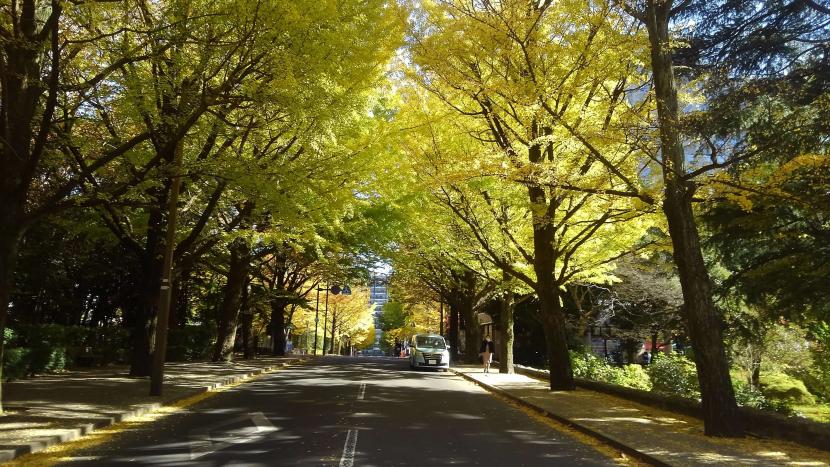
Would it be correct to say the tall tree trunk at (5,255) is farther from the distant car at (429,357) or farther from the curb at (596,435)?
the distant car at (429,357)

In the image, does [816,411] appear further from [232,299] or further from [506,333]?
[232,299]

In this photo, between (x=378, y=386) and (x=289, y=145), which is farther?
(x=378, y=386)

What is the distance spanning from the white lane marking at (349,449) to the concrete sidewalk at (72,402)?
3.78m

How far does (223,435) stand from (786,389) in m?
19.0

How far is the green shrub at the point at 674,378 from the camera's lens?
55.4 ft

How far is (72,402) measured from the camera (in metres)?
10.9

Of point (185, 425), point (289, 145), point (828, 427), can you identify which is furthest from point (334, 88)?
point (828, 427)

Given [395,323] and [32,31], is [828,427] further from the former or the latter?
[395,323]

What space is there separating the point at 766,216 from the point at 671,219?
8.04ft

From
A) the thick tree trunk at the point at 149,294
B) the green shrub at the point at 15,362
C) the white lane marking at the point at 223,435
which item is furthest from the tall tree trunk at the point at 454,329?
the white lane marking at the point at 223,435

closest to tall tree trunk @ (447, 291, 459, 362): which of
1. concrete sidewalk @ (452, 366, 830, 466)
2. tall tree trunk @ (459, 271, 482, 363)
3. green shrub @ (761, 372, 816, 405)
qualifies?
tall tree trunk @ (459, 271, 482, 363)

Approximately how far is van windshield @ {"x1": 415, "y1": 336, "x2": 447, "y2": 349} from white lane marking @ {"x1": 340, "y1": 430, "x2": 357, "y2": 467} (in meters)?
20.3

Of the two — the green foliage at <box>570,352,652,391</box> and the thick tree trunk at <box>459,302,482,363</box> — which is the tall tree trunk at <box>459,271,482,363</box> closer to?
the thick tree trunk at <box>459,302,482,363</box>

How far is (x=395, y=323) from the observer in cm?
9500
